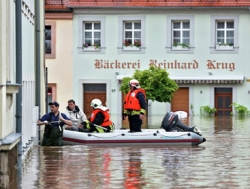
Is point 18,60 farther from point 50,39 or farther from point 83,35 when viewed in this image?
point 83,35

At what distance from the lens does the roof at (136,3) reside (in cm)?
5288

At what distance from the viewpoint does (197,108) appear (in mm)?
53375

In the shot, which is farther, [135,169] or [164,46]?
[164,46]

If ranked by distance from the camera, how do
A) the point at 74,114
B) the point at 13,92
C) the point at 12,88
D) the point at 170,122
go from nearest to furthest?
the point at 12,88 < the point at 13,92 < the point at 170,122 < the point at 74,114

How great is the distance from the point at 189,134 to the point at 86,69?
2946cm

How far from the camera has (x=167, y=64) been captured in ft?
177

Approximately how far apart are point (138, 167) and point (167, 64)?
35.3m

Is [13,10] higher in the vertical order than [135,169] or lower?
higher

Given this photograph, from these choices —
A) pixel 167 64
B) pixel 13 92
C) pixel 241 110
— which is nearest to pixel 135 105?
pixel 13 92

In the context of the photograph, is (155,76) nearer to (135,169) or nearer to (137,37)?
(137,37)

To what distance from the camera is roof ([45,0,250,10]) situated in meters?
52.9

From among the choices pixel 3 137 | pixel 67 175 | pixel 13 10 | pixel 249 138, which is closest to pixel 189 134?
pixel 249 138

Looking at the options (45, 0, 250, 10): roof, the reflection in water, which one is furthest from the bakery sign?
the reflection in water

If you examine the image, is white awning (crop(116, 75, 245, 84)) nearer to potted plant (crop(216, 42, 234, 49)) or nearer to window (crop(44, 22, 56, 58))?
potted plant (crop(216, 42, 234, 49))
